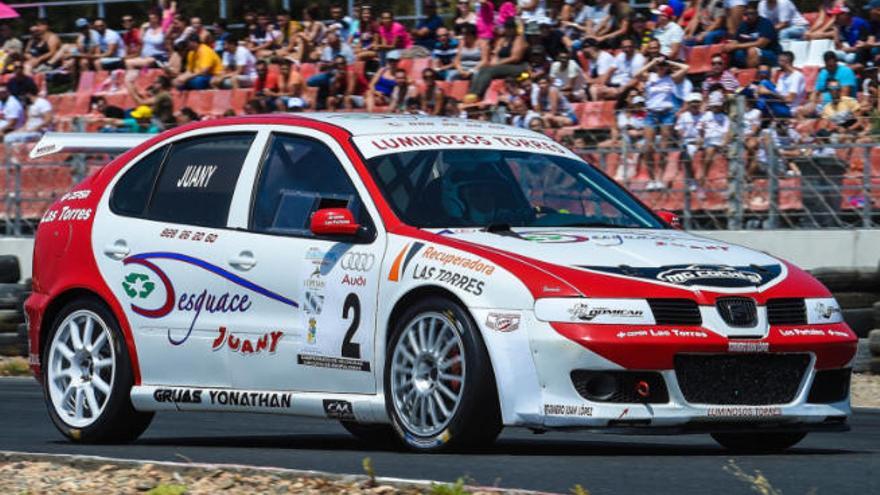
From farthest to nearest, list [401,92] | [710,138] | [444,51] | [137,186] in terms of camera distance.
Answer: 1. [444,51]
2. [401,92]
3. [710,138]
4. [137,186]

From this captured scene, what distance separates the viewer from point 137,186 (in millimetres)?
9117

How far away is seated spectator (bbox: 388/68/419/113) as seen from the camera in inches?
722

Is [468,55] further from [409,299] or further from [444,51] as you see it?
[409,299]

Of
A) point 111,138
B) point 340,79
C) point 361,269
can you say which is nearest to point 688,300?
point 361,269

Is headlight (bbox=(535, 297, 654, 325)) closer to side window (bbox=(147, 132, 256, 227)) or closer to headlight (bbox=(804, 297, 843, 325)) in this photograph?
headlight (bbox=(804, 297, 843, 325))

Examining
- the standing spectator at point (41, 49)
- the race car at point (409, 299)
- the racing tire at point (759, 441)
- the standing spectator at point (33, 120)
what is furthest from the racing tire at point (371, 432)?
the standing spectator at point (41, 49)

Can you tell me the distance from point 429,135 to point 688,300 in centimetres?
181

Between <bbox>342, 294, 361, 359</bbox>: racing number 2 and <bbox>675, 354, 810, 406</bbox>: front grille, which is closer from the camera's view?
<bbox>675, 354, 810, 406</bbox>: front grille

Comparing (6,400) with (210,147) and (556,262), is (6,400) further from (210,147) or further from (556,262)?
(556,262)

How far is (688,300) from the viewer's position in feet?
23.5

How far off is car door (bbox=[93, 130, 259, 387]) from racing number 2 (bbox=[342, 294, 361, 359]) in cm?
65

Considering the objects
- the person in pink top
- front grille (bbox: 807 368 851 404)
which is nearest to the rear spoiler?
front grille (bbox: 807 368 851 404)

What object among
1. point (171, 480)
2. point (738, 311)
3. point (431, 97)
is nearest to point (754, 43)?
point (431, 97)

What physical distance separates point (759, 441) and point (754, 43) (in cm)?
949
